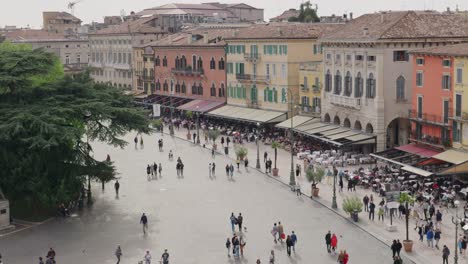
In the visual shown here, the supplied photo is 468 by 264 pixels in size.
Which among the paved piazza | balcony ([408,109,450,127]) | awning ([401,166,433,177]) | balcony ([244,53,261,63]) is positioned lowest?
the paved piazza

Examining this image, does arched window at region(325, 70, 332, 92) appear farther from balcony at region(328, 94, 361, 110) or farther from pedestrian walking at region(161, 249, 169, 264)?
pedestrian walking at region(161, 249, 169, 264)

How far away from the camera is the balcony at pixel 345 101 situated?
6700 centimetres

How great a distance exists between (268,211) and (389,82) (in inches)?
842

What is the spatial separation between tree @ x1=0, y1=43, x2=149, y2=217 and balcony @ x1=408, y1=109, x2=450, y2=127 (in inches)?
836

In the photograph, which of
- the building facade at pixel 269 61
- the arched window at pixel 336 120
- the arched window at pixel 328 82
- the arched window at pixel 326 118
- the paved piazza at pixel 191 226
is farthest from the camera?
the building facade at pixel 269 61

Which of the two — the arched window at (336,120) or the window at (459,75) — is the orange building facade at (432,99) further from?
the arched window at (336,120)

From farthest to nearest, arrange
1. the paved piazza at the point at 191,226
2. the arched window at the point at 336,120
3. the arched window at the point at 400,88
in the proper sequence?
the arched window at the point at 336,120 < the arched window at the point at 400,88 < the paved piazza at the point at 191,226

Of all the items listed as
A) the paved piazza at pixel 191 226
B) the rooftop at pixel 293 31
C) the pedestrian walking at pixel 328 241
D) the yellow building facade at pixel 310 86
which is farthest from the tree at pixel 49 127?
the rooftop at pixel 293 31

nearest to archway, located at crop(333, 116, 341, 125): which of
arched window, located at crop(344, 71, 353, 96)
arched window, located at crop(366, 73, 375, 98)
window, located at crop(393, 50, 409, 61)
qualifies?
arched window, located at crop(344, 71, 353, 96)

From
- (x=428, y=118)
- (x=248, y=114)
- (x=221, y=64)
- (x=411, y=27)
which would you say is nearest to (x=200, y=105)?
(x=221, y=64)

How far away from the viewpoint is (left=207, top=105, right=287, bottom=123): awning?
3155 inches

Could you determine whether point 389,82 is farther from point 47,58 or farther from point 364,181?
point 47,58

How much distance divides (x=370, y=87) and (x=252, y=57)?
2365cm

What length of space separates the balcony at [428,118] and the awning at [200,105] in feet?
118
